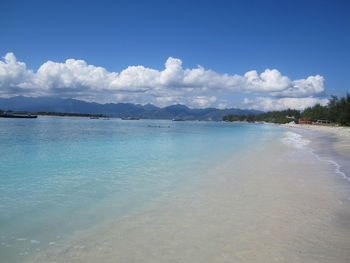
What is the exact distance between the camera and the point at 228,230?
266 inches

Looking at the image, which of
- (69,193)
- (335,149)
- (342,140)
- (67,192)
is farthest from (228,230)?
(342,140)

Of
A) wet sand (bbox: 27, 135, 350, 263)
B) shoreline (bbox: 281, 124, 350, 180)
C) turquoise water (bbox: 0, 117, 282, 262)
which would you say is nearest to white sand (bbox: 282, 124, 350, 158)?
shoreline (bbox: 281, 124, 350, 180)

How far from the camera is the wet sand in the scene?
5.44 metres

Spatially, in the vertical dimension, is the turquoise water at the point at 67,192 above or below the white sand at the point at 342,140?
below

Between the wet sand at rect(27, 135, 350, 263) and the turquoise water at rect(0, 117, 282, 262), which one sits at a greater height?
the wet sand at rect(27, 135, 350, 263)

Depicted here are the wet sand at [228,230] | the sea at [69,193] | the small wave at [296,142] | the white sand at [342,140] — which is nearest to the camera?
the wet sand at [228,230]

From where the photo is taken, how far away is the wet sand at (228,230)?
5.44m

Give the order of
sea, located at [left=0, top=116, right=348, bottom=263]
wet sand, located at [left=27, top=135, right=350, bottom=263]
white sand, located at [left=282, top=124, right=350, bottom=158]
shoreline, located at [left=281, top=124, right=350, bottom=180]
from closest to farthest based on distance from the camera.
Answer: wet sand, located at [left=27, top=135, right=350, bottom=263] < sea, located at [left=0, top=116, right=348, bottom=263] < shoreline, located at [left=281, top=124, right=350, bottom=180] < white sand, located at [left=282, top=124, right=350, bottom=158]

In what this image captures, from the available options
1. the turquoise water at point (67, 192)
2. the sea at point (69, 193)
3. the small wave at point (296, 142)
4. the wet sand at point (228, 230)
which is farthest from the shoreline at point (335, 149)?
the turquoise water at point (67, 192)

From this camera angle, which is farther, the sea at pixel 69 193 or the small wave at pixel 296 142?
the small wave at pixel 296 142

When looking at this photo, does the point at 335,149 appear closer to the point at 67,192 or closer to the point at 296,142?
the point at 296,142

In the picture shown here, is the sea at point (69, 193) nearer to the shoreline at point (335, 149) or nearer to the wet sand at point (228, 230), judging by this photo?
the wet sand at point (228, 230)

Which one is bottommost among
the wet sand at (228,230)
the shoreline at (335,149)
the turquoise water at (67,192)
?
the turquoise water at (67,192)

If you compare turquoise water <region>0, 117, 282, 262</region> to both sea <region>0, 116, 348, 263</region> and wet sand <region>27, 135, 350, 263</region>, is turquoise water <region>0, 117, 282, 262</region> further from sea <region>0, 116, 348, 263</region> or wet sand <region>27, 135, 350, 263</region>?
wet sand <region>27, 135, 350, 263</region>
